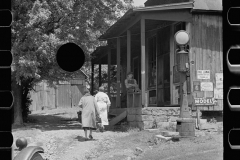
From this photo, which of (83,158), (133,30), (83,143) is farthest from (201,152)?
(133,30)

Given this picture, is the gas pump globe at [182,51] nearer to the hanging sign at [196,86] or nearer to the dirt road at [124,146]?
the dirt road at [124,146]

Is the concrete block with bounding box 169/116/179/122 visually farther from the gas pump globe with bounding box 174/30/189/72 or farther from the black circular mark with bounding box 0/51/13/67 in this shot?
the black circular mark with bounding box 0/51/13/67

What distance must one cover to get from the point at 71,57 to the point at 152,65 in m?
15.1

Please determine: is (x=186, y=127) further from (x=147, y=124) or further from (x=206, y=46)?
(x=206, y=46)

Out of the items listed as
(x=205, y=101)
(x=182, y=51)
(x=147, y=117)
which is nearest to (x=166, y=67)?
(x=205, y=101)

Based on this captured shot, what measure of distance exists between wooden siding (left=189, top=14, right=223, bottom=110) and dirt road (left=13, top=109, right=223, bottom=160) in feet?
7.85

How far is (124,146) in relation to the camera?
10078mm

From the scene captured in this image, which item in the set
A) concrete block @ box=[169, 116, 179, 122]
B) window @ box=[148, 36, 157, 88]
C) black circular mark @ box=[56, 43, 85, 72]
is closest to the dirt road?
concrete block @ box=[169, 116, 179, 122]

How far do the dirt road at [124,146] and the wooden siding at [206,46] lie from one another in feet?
7.85

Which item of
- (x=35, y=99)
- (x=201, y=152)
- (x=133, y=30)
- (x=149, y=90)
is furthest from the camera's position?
(x=35, y=99)

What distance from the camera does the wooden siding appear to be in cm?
1205

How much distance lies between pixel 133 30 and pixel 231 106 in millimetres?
14257

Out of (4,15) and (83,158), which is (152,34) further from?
(4,15)

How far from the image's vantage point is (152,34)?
50.7 ft
